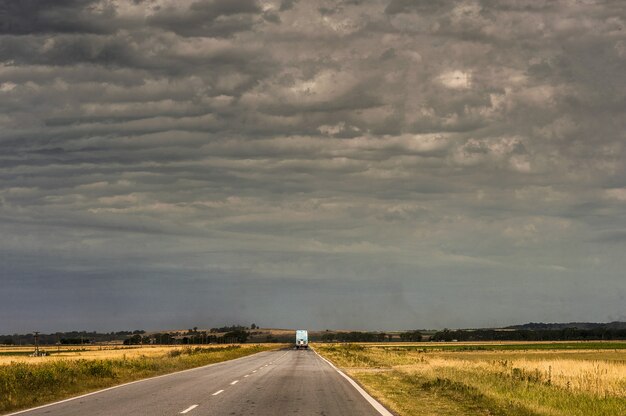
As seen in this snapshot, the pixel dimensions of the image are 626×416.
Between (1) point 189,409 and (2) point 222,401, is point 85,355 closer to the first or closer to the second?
(2) point 222,401

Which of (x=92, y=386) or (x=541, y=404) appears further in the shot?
(x=92, y=386)

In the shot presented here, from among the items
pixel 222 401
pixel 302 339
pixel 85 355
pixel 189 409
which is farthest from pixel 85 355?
pixel 189 409

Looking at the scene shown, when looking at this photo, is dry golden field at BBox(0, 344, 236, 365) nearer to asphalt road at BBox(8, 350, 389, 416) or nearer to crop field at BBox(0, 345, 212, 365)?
crop field at BBox(0, 345, 212, 365)

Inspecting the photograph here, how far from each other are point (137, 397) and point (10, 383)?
571 cm

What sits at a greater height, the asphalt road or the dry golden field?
the asphalt road

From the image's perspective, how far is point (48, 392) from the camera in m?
23.9

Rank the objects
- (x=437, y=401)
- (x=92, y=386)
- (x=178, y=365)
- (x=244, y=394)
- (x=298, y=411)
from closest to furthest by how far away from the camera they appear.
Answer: (x=298, y=411) < (x=437, y=401) < (x=244, y=394) < (x=92, y=386) < (x=178, y=365)

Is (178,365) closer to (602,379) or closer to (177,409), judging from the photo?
(602,379)

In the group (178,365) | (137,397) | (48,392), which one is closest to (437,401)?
(137,397)

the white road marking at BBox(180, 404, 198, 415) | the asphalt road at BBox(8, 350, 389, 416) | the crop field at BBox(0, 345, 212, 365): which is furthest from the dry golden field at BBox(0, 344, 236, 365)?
the white road marking at BBox(180, 404, 198, 415)

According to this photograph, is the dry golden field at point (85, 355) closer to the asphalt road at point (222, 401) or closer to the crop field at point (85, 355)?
the crop field at point (85, 355)

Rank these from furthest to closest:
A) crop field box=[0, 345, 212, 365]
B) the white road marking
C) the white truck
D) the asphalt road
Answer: the white truck < crop field box=[0, 345, 212, 365] < the asphalt road < the white road marking

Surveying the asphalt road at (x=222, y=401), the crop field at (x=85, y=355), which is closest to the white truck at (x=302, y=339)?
the crop field at (x=85, y=355)

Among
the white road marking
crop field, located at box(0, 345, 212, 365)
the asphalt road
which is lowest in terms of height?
crop field, located at box(0, 345, 212, 365)
